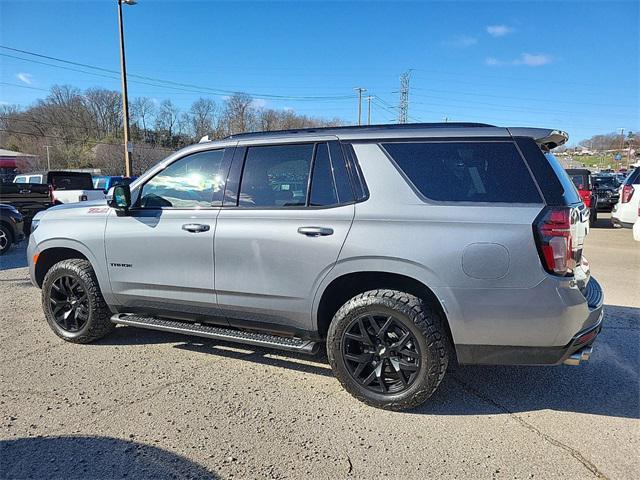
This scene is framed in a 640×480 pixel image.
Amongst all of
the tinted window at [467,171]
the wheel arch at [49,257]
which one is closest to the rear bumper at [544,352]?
the tinted window at [467,171]

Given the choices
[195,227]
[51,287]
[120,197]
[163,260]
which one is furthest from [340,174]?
[51,287]

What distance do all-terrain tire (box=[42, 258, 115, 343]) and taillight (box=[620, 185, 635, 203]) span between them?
1077 cm

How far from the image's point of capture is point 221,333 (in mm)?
3627

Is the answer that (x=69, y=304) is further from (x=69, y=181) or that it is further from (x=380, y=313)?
(x=69, y=181)

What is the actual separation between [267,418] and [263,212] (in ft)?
4.95

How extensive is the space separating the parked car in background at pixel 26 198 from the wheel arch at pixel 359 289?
10219 mm

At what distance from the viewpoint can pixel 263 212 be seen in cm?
341

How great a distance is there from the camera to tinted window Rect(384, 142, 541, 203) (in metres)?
2.81

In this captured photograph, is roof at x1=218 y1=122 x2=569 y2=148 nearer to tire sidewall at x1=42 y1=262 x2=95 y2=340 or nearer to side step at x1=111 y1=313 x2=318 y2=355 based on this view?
side step at x1=111 y1=313 x2=318 y2=355

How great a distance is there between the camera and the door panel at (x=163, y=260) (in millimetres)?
3604

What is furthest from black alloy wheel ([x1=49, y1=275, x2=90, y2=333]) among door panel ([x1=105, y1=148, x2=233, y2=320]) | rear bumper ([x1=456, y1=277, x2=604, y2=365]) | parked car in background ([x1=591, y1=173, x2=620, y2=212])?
parked car in background ([x1=591, y1=173, x2=620, y2=212])

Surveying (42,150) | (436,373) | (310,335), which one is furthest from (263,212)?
(42,150)

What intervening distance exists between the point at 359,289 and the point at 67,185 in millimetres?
14507

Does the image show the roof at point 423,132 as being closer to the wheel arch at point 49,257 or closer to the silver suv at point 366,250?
the silver suv at point 366,250
